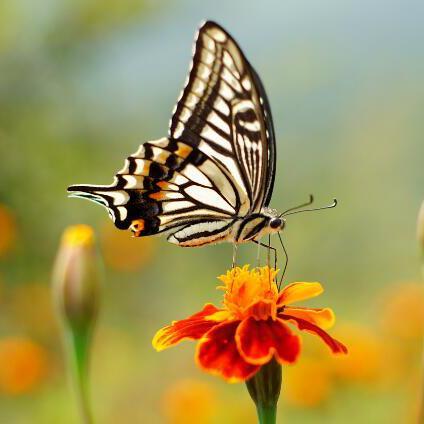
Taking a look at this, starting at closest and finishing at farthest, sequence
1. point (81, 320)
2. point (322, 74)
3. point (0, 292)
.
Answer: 1. point (81, 320)
2. point (0, 292)
3. point (322, 74)

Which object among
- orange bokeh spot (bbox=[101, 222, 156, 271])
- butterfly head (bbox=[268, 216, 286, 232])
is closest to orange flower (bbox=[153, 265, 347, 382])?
butterfly head (bbox=[268, 216, 286, 232])

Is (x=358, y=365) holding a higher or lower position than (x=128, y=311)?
lower

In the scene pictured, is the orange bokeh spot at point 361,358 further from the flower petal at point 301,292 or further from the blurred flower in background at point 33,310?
the flower petal at point 301,292

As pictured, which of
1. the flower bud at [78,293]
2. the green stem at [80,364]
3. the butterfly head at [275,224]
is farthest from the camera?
the butterfly head at [275,224]

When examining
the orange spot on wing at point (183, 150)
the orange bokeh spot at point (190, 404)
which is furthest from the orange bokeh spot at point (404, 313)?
the orange spot on wing at point (183, 150)

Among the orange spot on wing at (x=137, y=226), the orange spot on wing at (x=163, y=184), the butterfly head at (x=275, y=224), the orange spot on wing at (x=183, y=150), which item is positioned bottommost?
the butterfly head at (x=275, y=224)

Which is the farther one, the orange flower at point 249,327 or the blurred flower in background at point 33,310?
the blurred flower in background at point 33,310

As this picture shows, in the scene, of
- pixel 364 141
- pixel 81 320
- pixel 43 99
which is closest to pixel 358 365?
pixel 81 320

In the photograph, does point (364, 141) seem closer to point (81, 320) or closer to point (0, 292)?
point (0, 292)
